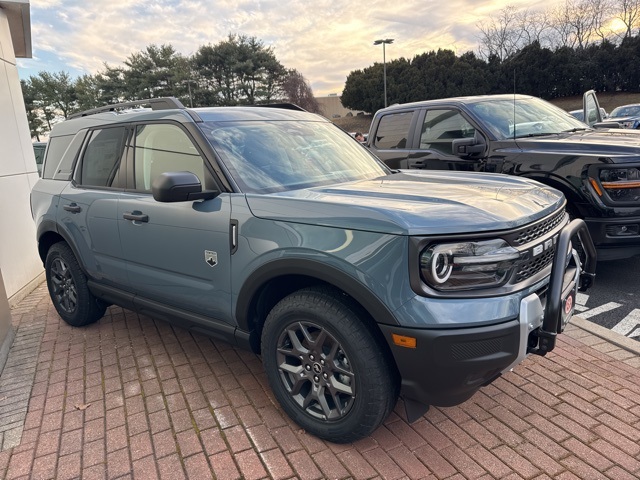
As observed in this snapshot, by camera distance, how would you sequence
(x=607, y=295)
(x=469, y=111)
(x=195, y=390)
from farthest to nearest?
(x=469, y=111), (x=607, y=295), (x=195, y=390)

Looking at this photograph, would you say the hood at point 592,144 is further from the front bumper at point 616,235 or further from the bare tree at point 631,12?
the bare tree at point 631,12

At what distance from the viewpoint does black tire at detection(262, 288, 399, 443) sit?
7.20ft

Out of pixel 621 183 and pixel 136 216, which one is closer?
pixel 136 216

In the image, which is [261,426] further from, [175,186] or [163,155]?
[163,155]

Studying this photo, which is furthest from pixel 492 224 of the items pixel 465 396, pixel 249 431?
pixel 249 431

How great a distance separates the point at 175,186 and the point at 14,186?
174 inches

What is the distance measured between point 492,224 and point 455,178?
1.18 m

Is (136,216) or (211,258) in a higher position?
(136,216)

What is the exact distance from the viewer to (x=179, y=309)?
3.10 metres

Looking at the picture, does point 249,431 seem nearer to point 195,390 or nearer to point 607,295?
point 195,390

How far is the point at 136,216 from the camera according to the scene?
3.20 metres

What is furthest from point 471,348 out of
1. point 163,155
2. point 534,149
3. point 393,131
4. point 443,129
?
point 393,131

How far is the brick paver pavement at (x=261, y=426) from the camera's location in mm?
2316

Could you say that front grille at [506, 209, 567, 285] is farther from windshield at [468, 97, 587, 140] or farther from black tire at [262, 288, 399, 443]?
windshield at [468, 97, 587, 140]
